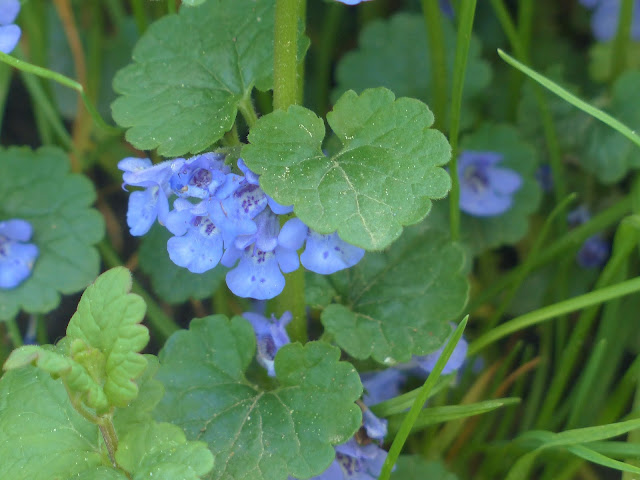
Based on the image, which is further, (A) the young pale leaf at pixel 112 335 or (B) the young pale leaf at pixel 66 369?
(A) the young pale leaf at pixel 112 335

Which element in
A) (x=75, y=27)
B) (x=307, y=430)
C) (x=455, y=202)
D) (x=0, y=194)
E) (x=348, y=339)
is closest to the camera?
(x=307, y=430)

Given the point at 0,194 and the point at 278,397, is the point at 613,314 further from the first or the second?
the point at 0,194

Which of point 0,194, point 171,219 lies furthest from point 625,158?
point 0,194

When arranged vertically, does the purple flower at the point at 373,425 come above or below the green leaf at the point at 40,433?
Result: below

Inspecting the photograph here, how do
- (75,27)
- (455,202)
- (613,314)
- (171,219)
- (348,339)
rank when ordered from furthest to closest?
1. (75,27)
2. (613,314)
3. (455,202)
4. (348,339)
5. (171,219)

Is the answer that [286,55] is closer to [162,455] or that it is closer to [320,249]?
[320,249]

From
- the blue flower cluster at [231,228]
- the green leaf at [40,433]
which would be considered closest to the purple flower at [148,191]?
the blue flower cluster at [231,228]

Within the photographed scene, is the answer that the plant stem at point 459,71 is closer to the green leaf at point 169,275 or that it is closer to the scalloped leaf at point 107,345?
the green leaf at point 169,275

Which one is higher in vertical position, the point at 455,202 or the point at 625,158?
the point at 455,202

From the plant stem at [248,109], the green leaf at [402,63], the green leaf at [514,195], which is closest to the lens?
the plant stem at [248,109]
